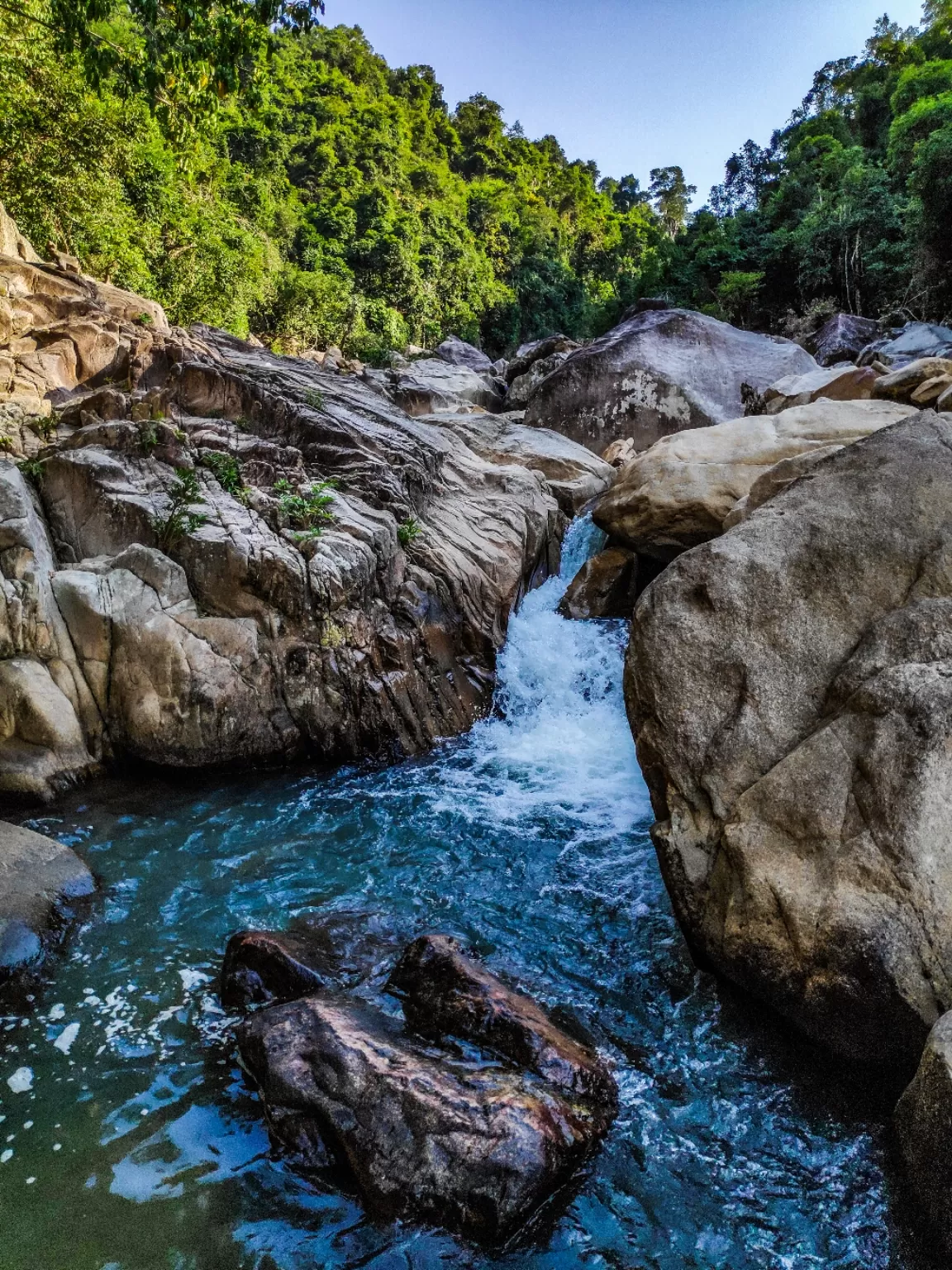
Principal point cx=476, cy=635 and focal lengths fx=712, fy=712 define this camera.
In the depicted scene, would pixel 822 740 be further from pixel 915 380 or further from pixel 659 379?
pixel 659 379

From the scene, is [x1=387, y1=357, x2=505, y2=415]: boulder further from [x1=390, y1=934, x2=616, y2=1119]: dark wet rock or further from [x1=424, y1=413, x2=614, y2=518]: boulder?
[x1=390, y1=934, x2=616, y2=1119]: dark wet rock

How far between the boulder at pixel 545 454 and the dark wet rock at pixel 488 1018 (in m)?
12.6

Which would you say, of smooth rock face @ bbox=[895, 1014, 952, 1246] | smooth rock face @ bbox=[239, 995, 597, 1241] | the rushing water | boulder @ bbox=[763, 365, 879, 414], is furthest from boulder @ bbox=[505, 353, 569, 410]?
smooth rock face @ bbox=[895, 1014, 952, 1246]

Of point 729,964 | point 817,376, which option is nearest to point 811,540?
point 729,964

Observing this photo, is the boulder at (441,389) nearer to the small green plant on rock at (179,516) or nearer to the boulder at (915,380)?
the small green plant on rock at (179,516)

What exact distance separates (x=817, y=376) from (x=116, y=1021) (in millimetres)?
16709

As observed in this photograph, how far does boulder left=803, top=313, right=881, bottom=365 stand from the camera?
82.0ft

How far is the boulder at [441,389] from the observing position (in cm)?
2303

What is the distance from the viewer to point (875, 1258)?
322cm

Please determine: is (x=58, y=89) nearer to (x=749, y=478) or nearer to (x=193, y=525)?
(x=193, y=525)

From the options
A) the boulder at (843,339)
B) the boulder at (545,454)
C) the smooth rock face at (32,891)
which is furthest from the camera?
the boulder at (843,339)

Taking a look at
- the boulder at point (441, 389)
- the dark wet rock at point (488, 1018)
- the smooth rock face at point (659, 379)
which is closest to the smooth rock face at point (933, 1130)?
the dark wet rock at point (488, 1018)

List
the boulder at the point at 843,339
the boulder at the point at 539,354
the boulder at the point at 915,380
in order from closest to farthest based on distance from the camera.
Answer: the boulder at the point at 915,380, the boulder at the point at 843,339, the boulder at the point at 539,354

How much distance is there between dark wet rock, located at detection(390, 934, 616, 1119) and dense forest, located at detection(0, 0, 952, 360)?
28.6 feet
